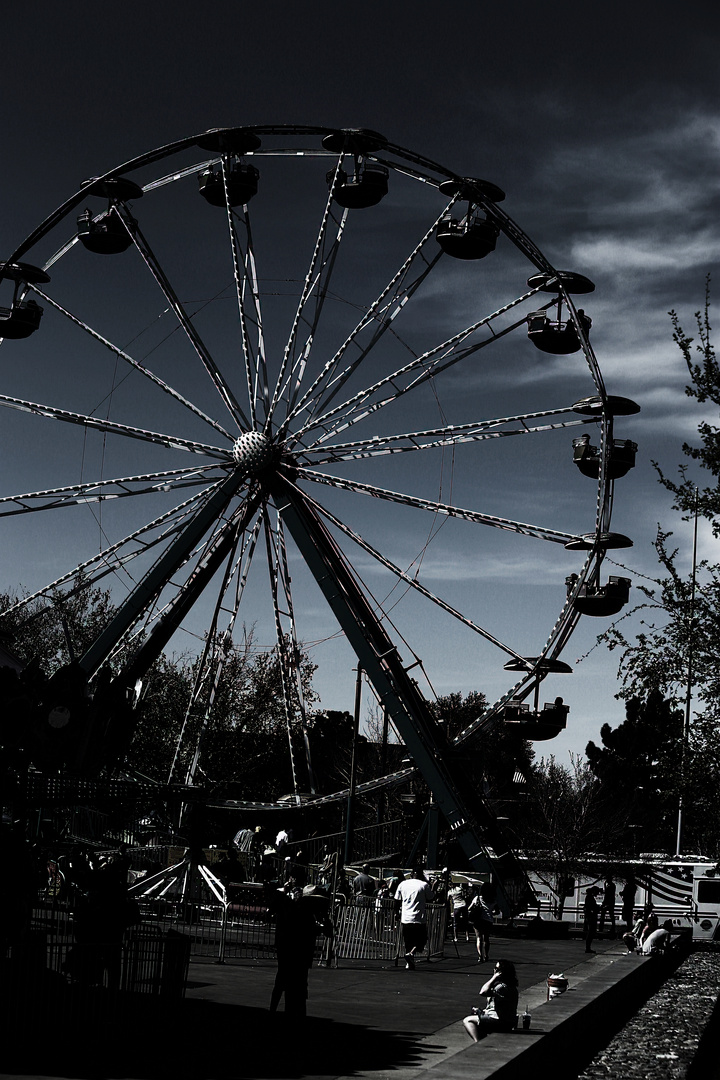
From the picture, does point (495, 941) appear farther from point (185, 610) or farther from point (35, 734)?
point (35, 734)

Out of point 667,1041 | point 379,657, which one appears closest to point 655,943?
point 379,657

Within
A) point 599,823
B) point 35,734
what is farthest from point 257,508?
point 599,823

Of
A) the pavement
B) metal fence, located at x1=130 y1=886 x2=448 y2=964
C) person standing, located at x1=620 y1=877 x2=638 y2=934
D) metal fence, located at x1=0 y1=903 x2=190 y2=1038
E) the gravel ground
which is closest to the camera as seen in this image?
the pavement

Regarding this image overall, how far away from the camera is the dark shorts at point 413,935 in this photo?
2041 centimetres

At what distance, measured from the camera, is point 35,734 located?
1752cm

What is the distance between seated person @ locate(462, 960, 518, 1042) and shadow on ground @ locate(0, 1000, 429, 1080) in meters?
0.63

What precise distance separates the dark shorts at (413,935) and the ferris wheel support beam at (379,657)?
781 cm

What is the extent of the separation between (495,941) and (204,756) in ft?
80.6

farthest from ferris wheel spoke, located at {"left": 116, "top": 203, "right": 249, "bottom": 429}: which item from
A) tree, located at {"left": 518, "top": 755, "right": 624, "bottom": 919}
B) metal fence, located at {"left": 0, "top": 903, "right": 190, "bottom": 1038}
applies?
tree, located at {"left": 518, "top": 755, "right": 624, "bottom": 919}

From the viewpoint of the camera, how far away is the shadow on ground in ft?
32.6

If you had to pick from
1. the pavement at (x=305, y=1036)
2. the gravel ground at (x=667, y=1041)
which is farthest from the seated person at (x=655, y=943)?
the pavement at (x=305, y=1036)

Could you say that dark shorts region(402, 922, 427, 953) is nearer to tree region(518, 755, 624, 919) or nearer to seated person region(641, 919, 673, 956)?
seated person region(641, 919, 673, 956)

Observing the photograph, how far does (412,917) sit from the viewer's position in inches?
808

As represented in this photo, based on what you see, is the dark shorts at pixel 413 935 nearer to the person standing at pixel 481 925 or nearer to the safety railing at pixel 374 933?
the safety railing at pixel 374 933
